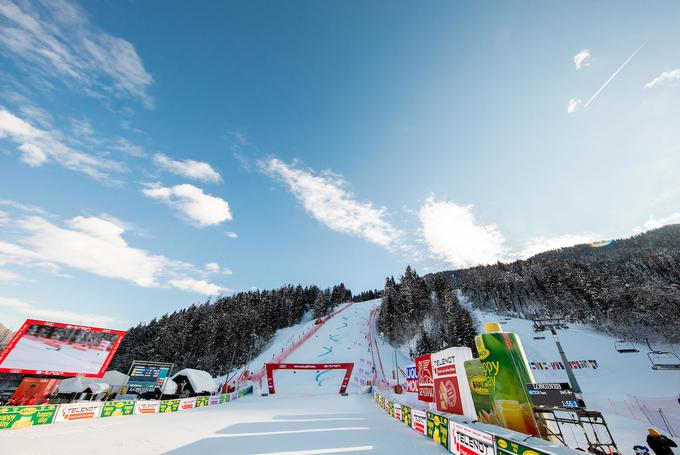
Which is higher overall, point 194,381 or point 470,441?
point 194,381

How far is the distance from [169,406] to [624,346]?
6213cm

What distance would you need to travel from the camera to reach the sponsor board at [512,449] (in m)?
5.30

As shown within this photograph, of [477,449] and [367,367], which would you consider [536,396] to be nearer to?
[477,449]

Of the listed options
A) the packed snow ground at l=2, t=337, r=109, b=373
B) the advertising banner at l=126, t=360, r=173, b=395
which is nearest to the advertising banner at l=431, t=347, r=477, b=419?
the advertising banner at l=126, t=360, r=173, b=395

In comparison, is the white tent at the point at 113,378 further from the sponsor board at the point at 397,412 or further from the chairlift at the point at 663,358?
the chairlift at the point at 663,358

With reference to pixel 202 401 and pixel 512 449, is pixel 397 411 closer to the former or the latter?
pixel 512 449

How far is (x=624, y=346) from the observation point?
137 feet

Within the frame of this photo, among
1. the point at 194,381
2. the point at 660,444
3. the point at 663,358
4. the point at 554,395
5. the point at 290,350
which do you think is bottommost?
the point at 660,444

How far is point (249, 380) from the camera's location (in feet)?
136

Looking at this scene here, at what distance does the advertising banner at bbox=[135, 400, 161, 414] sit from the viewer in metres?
18.3

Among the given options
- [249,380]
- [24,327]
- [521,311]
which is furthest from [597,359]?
[24,327]

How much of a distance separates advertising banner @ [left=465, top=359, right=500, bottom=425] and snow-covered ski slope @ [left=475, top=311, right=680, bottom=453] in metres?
8.83

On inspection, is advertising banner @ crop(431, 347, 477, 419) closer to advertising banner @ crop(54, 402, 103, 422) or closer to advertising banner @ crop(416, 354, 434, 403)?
advertising banner @ crop(416, 354, 434, 403)

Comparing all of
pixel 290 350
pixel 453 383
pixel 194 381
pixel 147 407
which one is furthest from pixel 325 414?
pixel 290 350
